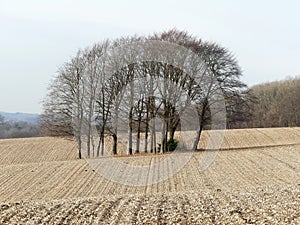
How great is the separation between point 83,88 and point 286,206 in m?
30.2

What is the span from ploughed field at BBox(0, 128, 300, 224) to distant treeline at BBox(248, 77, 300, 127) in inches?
1077

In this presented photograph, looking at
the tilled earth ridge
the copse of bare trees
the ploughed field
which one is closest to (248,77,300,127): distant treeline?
the ploughed field

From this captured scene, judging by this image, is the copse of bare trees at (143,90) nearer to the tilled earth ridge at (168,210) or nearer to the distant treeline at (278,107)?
the tilled earth ridge at (168,210)

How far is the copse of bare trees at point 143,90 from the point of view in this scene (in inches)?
1495

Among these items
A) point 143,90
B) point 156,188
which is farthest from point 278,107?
point 156,188

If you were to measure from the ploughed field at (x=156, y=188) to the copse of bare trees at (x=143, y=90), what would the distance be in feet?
18.3

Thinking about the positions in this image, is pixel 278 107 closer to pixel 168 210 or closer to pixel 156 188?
pixel 156 188

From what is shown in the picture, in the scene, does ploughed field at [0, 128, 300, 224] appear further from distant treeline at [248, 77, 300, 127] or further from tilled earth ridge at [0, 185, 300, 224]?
distant treeline at [248, 77, 300, 127]

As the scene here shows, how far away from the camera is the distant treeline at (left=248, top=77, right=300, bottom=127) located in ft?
253

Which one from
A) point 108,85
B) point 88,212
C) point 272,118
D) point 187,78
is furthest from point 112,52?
point 272,118

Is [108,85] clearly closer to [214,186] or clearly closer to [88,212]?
[214,186]

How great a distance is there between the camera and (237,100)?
130 ft

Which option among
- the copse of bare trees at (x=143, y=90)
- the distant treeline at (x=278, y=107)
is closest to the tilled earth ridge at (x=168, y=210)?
the copse of bare trees at (x=143, y=90)

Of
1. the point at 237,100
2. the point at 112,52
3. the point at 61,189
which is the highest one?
the point at 112,52
